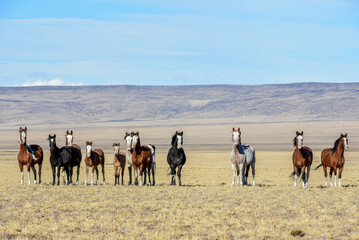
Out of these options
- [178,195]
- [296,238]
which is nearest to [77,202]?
[178,195]

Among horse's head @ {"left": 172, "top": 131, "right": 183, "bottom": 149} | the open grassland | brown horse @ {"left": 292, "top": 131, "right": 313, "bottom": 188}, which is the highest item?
horse's head @ {"left": 172, "top": 131, "right": 183, "bottom": 149}

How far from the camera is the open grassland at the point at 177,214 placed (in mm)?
14750

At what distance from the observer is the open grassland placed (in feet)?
48.4

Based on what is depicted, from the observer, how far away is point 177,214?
17.2 m

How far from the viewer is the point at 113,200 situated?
20094mm

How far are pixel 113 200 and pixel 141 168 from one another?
6.74 metres

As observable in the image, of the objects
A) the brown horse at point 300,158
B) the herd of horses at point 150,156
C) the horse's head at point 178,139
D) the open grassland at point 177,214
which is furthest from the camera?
the horse's head at point 178,139

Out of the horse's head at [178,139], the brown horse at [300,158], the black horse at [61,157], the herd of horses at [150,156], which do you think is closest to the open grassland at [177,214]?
the brown horse at [300,158]

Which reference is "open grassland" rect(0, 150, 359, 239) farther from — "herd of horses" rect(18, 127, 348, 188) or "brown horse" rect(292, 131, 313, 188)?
"herd of horses" rect(18, 127, 348, 188)

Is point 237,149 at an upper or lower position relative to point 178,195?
upper

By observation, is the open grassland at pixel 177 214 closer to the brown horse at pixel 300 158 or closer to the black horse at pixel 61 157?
the brown horse at pixel 300 158

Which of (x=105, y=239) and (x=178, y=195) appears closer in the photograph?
(x=105, y=239)

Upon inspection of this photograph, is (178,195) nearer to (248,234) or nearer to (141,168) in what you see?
(141,168)

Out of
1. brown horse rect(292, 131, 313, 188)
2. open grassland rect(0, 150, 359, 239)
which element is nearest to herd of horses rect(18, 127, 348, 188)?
brown horse rect(292, 131, 313, 188)
